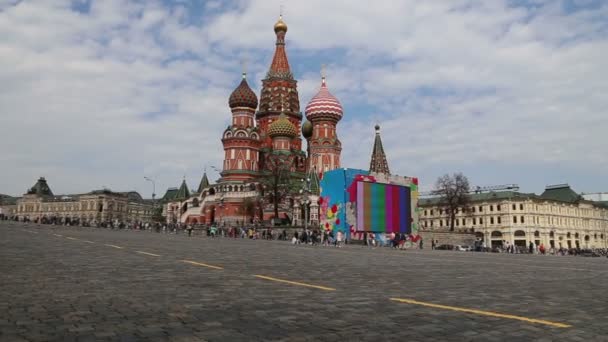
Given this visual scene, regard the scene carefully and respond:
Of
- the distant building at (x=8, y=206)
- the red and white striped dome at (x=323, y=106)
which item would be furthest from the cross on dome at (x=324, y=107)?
the distant building at (x=8, y=206)

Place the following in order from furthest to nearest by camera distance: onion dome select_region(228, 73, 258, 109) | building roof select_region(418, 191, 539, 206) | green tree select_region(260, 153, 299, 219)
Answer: building roof select_region(418, 191, 539, 206)
onion dome select_region(228, 73, 258, 109)
green tree select_region(260, 153, 299, 219)

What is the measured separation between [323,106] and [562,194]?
55341 millimetres

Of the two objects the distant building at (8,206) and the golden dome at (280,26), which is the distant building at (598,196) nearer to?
the golden dome at (280,26)

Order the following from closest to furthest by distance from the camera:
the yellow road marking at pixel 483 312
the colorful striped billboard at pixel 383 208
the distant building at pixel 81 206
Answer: the yellow road marking at pixel 483 312 → the colorful striped billboard at pixel 383 208 → the distant building at pixel 81 206

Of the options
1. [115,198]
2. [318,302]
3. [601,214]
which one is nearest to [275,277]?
[318,302]

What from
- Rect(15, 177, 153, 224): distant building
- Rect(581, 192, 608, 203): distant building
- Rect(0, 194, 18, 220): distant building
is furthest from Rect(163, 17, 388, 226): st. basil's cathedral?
Rect(0, 194, 18, 220): distant building

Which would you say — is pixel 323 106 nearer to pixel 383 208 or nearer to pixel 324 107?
pixel 324 107

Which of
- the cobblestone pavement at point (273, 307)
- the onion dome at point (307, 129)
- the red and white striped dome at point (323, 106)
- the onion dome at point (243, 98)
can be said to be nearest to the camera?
the cobblestone pavement at point (273, 307)

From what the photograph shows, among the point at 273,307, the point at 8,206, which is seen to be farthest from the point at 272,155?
the point at 8,206

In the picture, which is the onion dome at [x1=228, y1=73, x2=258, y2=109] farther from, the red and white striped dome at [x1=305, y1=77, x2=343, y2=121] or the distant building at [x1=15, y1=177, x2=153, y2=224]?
the distant building at [x1=15, y1=177, x2=153, y2=224]

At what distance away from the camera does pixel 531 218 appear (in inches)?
3531

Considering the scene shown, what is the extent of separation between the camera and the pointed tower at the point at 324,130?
8475 centimetres

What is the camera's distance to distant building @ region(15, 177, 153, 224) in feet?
445

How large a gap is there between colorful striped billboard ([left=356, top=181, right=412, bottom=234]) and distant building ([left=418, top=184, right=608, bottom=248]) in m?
33.6
